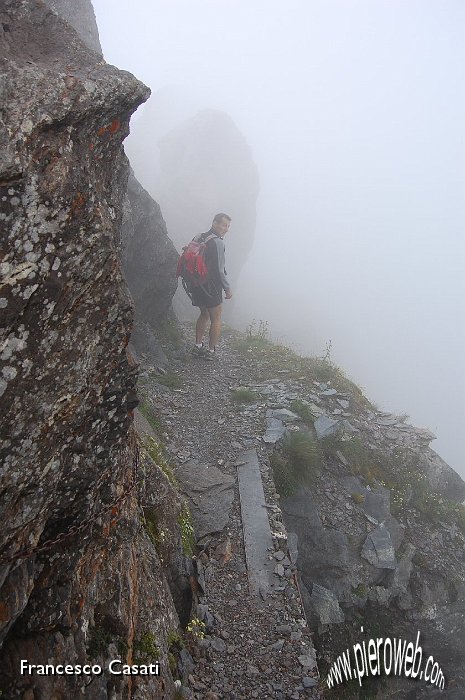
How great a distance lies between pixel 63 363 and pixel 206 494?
6.22m

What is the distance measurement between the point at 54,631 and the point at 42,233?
3.24 m

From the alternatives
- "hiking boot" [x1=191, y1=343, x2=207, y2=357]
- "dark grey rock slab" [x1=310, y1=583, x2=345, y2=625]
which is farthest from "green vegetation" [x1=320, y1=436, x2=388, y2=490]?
"hiking boot" [x1=191, y1=343, x2=207, y2=357]

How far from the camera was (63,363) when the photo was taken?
348cm

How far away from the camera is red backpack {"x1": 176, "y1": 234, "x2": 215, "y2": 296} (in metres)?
12.8

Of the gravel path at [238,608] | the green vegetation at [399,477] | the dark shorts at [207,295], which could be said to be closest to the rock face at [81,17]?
the dark shorts at [207,295]

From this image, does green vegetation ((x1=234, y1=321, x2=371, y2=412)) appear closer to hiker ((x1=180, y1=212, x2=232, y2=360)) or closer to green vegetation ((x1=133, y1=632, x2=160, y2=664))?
hiker ((x1=180, y1=212, x2=232, y2=360))

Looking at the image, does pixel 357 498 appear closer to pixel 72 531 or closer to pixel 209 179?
pixel 72 531

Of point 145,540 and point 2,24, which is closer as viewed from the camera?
point 2,24

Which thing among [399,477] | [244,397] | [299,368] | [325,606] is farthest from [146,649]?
[299,368]

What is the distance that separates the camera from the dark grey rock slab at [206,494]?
826 centimetres

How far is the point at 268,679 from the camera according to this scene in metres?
6.02

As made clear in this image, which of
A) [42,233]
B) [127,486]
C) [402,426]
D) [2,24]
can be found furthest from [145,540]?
[402,426]

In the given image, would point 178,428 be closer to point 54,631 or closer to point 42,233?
point 54,631

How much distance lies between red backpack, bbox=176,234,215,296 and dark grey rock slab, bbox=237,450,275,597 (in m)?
5.30
